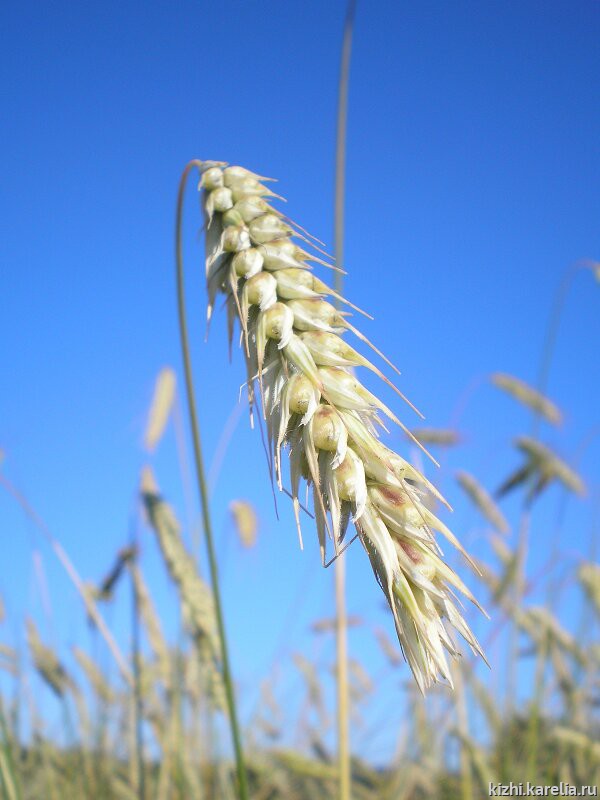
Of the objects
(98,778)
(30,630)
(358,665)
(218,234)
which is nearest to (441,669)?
(218,234)

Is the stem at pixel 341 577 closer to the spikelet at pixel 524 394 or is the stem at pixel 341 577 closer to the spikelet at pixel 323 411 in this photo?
the spikelet at pixel 323 411

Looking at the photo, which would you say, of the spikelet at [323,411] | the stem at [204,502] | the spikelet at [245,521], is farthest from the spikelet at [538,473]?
the spikelet at [323,411]

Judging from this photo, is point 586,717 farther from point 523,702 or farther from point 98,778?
point 98,778

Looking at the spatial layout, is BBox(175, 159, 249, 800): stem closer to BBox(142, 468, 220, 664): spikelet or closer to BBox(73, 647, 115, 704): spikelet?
BBox(142, 468, 220, 664): spikelet

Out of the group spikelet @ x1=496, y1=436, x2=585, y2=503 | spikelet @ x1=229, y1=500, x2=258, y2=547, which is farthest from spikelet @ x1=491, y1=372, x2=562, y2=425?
spikelet @ x1=229, y1=500, x2=258, y2=547

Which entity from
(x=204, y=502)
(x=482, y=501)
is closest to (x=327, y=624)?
(x=482, y=501)
